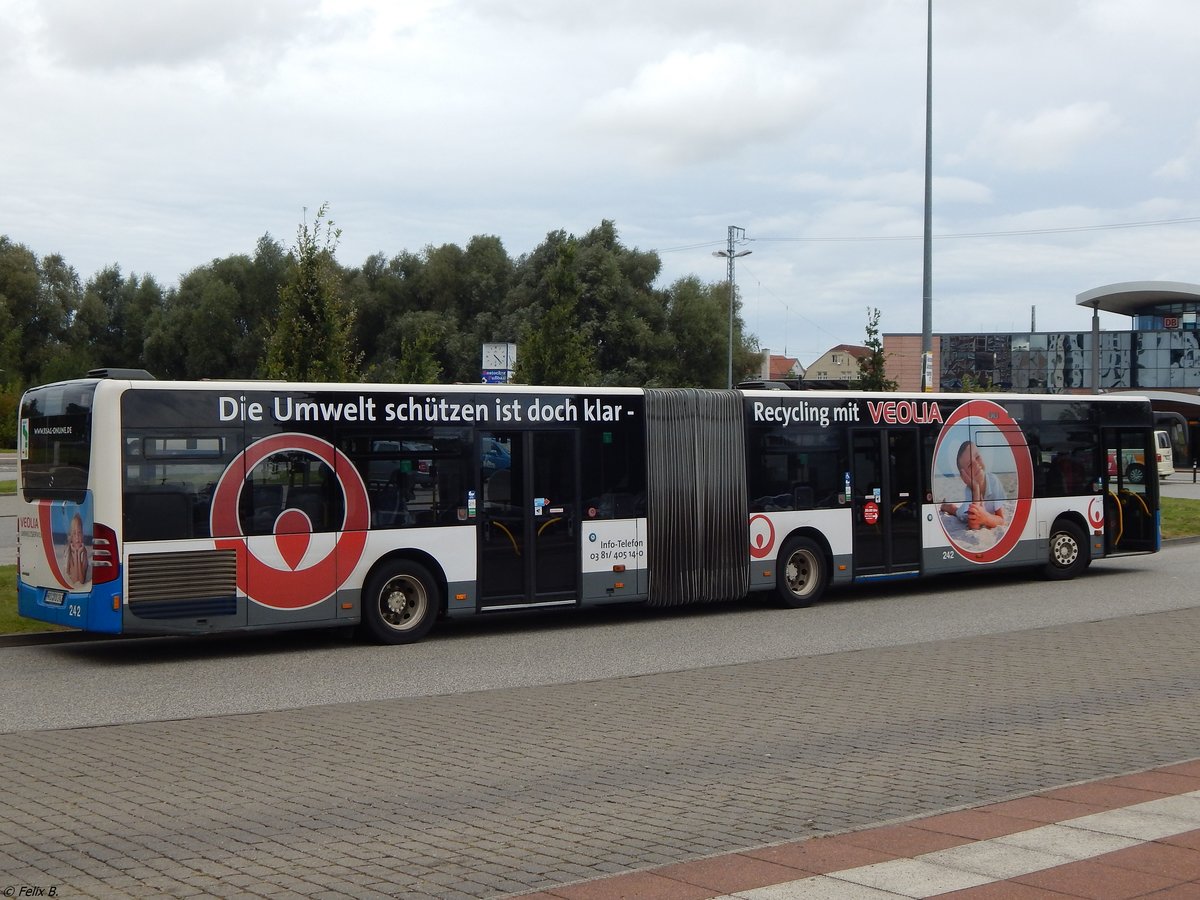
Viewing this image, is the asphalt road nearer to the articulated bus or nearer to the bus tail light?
the articulated bus

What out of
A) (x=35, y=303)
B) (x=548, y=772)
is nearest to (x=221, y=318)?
(x=35, y=303)

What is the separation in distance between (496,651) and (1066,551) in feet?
35.3

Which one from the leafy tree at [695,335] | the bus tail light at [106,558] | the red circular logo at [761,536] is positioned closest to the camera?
the bus tail light at [106,558]

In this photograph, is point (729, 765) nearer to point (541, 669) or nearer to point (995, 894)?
point (995, 894)

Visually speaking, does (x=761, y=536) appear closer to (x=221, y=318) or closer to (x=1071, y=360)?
(x=221, y=318)

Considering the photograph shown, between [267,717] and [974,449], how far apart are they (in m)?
12.5

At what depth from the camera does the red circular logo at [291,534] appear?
13.4m

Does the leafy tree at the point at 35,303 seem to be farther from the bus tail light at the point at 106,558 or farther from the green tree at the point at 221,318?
the bus tail light at the point at 106,558

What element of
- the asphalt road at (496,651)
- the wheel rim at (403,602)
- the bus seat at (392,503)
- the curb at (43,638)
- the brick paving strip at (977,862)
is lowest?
the asphalt road at (496,651)

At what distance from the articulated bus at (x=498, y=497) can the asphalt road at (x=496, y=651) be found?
479 millimetres

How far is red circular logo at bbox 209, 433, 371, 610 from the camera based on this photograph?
13445 millimetres

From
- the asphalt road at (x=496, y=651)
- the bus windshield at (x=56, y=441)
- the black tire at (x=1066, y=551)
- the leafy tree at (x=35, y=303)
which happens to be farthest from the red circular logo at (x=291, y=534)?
the leafy tree at (x=35, y=303)

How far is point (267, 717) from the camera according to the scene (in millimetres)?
10383

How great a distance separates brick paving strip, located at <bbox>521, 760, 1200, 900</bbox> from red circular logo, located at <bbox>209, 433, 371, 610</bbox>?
27.4 ft
